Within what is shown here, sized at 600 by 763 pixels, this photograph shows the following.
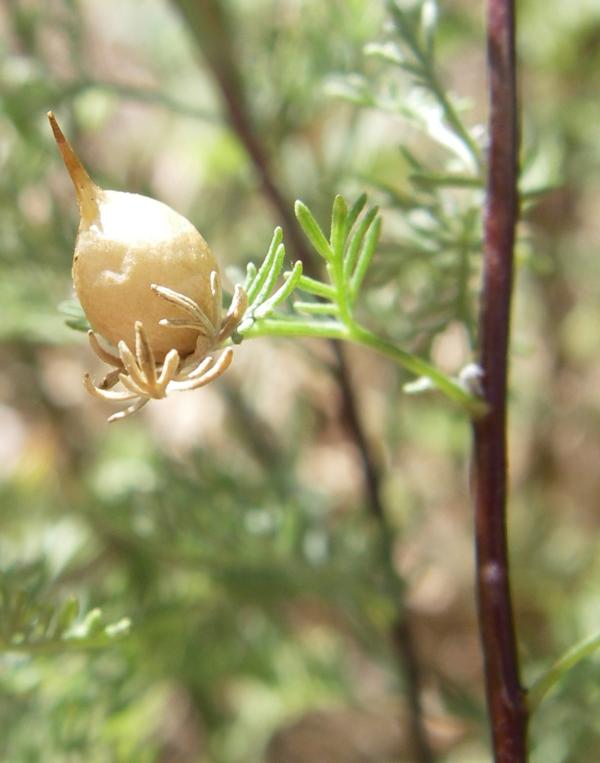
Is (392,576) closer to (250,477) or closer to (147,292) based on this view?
(250,477)

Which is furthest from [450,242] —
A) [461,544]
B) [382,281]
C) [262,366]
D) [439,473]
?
[439,473]

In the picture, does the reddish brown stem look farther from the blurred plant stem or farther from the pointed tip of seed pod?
the blurred plant stem

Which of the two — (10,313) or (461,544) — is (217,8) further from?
(461,544)

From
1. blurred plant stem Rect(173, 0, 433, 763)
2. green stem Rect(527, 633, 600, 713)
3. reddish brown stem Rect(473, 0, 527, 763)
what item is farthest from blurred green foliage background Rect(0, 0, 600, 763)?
green stem Rect(527, 633, 600, 713)

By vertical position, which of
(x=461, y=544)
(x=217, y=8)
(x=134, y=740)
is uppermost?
(x=217, y=8)

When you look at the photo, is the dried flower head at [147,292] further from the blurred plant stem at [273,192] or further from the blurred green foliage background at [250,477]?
the blurred plant stem at [273,192]

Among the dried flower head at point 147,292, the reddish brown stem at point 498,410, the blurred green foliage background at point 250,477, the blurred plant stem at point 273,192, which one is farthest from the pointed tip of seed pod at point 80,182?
the blurred plant stem at point 273,192
